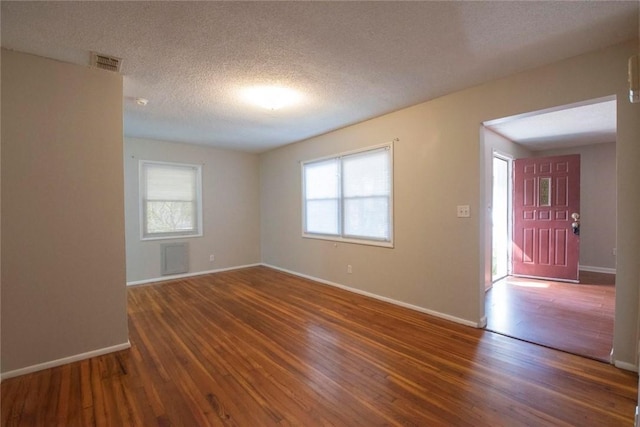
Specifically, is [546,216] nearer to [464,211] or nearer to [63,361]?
[464,211]

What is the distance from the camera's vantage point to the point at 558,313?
10.7ft

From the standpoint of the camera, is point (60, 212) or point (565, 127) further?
point (565, 127)

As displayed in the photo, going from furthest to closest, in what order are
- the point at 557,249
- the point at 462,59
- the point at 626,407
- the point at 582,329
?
1. the point at 557,249
2. the point at 582,329
3. the point at 462,59
4. the point at 626,407

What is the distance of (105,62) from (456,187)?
3.46 metres

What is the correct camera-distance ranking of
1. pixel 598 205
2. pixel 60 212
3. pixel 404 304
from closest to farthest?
pixel 60 212, pixel 404 304, pixel 598 205

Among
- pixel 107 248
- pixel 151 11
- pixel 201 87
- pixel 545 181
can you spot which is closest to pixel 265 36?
pixel 151 11

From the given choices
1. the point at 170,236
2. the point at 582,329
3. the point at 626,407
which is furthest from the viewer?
the point at 170,236

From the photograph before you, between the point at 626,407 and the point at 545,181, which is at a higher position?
the point at 545,181

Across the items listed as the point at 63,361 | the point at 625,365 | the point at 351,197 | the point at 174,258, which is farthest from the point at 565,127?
the point at 174,258

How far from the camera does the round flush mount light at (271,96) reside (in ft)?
9.50

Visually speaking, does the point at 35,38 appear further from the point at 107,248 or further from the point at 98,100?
the point at 107,248

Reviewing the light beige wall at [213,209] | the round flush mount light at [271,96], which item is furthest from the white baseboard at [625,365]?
the light beige wall at [213,209]

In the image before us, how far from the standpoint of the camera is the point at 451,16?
1.82 meters

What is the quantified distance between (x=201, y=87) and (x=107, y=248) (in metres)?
1.74
